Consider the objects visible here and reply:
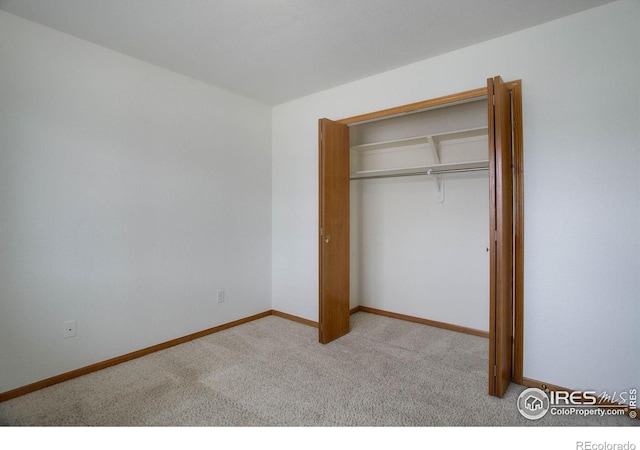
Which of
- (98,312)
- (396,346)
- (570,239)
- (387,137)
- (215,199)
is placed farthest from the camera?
(387,137)

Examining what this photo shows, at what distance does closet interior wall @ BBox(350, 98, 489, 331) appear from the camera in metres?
3.23

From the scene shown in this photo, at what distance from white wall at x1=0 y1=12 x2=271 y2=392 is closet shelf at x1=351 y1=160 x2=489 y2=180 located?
1.42 metres

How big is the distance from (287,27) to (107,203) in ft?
6.21

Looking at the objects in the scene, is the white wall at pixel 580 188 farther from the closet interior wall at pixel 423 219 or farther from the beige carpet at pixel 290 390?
the closet interior wall at pixel 423 219

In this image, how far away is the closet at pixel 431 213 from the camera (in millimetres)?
2094

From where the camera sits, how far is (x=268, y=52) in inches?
101

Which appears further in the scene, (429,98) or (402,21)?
(429,98)

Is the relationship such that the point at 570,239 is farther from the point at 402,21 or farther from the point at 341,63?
the point at 341,63

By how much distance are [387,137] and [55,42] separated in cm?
302

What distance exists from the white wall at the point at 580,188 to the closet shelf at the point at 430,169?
30.0 inches

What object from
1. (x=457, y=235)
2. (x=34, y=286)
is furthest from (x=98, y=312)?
(x=457, y=235)

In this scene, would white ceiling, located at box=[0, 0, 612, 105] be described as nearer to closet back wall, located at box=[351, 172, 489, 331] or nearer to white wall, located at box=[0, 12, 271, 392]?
white wall, located at box=[0, 12, 271, 392]

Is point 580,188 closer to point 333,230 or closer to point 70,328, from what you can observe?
point 333,230

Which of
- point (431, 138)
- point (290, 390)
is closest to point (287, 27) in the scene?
point (431, 138)
